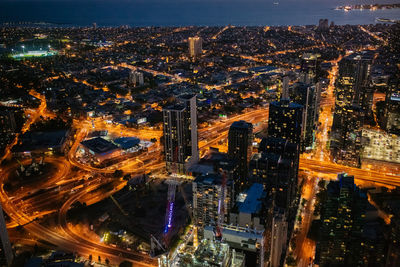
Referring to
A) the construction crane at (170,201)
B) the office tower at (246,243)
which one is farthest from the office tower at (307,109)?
the office tower at (246,243)

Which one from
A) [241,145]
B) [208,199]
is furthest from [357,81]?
[208,199]

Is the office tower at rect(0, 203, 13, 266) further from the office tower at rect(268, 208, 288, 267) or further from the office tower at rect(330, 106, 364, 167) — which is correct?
the office tower at rect(330, 106, 364, 167)

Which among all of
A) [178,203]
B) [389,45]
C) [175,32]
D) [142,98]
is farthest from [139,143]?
[175,32]

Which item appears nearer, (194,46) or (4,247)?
(4,247)

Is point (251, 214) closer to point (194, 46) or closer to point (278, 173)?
point (278, 173)

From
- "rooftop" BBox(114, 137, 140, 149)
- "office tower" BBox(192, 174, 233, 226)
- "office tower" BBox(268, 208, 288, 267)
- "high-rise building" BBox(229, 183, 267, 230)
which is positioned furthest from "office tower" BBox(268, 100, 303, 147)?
→ "rooftop" BBox(114, 137, 140, 149)

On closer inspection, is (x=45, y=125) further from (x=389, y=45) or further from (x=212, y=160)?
(x=389, y=45)
